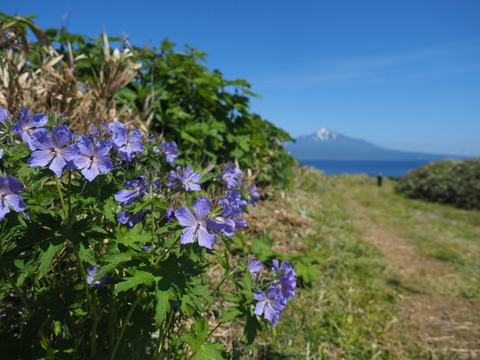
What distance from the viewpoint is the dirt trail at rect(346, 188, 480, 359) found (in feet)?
10.2

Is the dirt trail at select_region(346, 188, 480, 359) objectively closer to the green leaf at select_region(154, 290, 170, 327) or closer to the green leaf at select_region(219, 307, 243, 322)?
the green leaf at select_region(219, 307, 243, 322)

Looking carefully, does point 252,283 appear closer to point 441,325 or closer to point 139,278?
point 139,278

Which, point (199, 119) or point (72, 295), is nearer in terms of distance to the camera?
point (72, 295)

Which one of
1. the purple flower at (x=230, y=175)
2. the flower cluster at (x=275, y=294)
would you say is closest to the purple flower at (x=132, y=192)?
the purple flower at (x=230, y=175)

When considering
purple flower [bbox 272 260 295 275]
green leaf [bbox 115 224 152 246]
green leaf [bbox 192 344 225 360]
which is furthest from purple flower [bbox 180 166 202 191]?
green leaf [bbox 192 344 225 360]

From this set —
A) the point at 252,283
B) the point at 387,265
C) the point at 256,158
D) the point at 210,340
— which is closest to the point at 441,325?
the point at 387,265

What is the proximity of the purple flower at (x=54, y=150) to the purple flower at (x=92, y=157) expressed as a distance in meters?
0.02

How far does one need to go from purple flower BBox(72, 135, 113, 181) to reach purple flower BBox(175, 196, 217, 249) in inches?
13.4

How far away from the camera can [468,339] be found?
3270mm

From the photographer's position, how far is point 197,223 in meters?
1.20

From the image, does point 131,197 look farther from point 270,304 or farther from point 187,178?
point 270,304

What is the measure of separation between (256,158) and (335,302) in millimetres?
3174

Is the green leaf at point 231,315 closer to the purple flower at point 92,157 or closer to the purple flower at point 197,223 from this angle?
the purple flower at point 197,223

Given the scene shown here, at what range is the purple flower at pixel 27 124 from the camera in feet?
3.86
